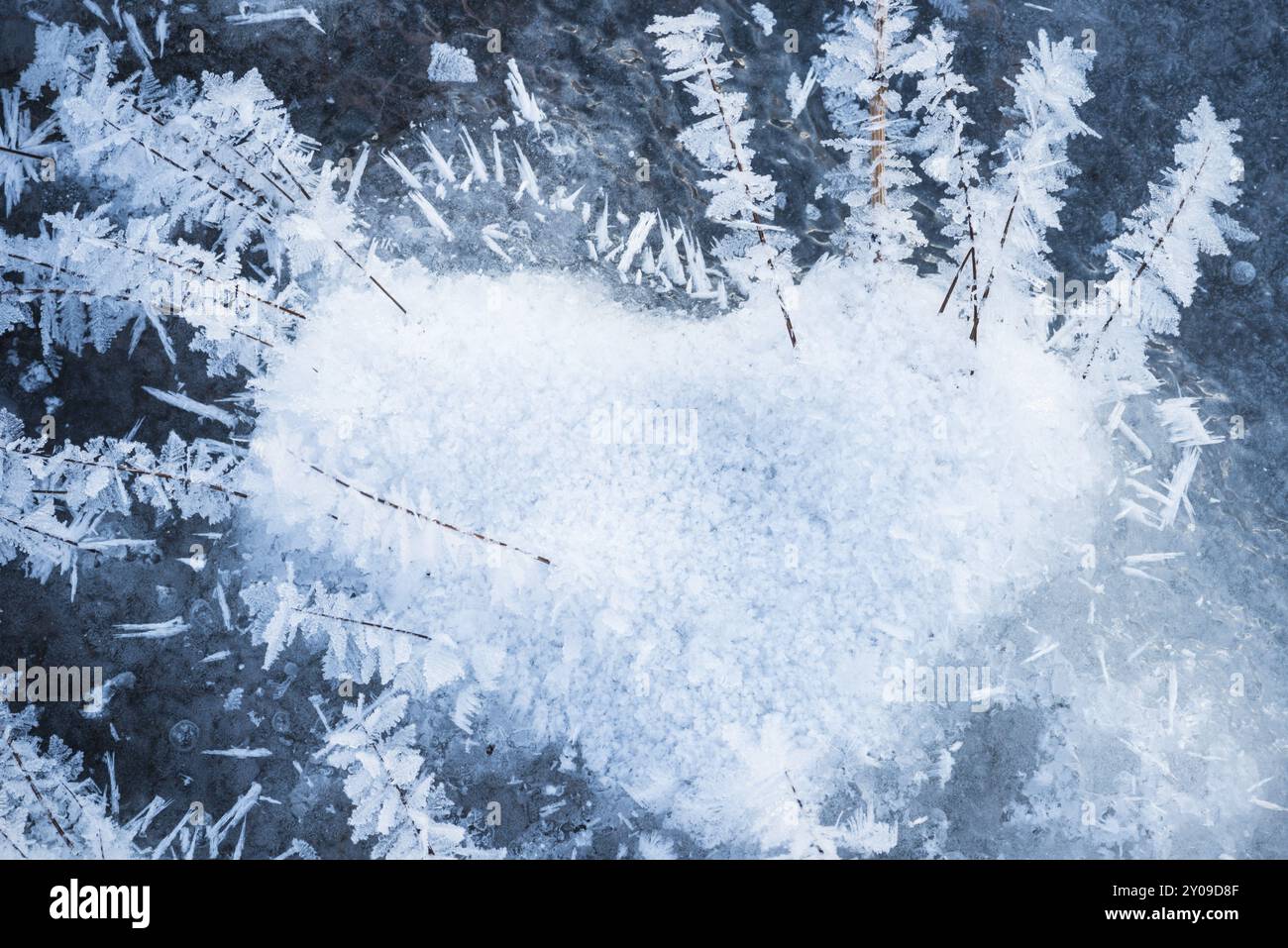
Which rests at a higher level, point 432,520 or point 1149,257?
point 1149,257

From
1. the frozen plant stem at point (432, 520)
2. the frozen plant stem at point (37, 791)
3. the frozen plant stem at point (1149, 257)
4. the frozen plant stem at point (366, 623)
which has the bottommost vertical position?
the frozen plant stem at point (37, 791)

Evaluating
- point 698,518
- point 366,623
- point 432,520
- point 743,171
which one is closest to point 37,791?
point 366,623

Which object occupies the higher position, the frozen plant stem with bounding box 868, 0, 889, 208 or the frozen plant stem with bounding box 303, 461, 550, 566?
the frozen plant stem with bounding box 868, 0, 889, 208

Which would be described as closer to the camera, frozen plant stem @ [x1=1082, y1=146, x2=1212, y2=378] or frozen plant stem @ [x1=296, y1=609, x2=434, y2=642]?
frozen plant stem @ [x1=1082, y1=146, x2=1212, y2=378]

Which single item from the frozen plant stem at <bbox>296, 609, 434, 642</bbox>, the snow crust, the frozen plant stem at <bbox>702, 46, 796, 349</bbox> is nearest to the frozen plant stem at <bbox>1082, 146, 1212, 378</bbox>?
the snow crust

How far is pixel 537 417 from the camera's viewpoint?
273 cm

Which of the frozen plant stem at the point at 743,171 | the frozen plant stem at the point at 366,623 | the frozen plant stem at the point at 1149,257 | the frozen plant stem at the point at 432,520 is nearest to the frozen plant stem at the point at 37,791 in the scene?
the frozen plant stem at the point at 366,623

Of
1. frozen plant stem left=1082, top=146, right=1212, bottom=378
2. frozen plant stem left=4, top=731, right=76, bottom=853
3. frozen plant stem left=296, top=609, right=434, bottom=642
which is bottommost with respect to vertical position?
frozen plant stem left=4, top=731, right=76, bottom=853

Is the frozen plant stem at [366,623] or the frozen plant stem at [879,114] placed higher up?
the frozen plant stem at [879,114]

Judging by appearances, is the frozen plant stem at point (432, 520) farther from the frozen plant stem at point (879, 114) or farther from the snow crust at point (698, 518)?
the frozen plant stem at point (879, 114)

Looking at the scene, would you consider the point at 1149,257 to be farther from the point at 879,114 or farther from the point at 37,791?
the point at 37,791

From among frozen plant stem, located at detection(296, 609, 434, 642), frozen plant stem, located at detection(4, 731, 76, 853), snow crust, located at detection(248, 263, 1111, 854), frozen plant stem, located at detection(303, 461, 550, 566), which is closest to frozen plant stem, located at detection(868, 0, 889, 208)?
snow crust, located at detection(248, 263, 1111, 854)

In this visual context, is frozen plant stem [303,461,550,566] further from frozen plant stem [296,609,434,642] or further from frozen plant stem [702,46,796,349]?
frozen plant stem [702,46,796,349]
